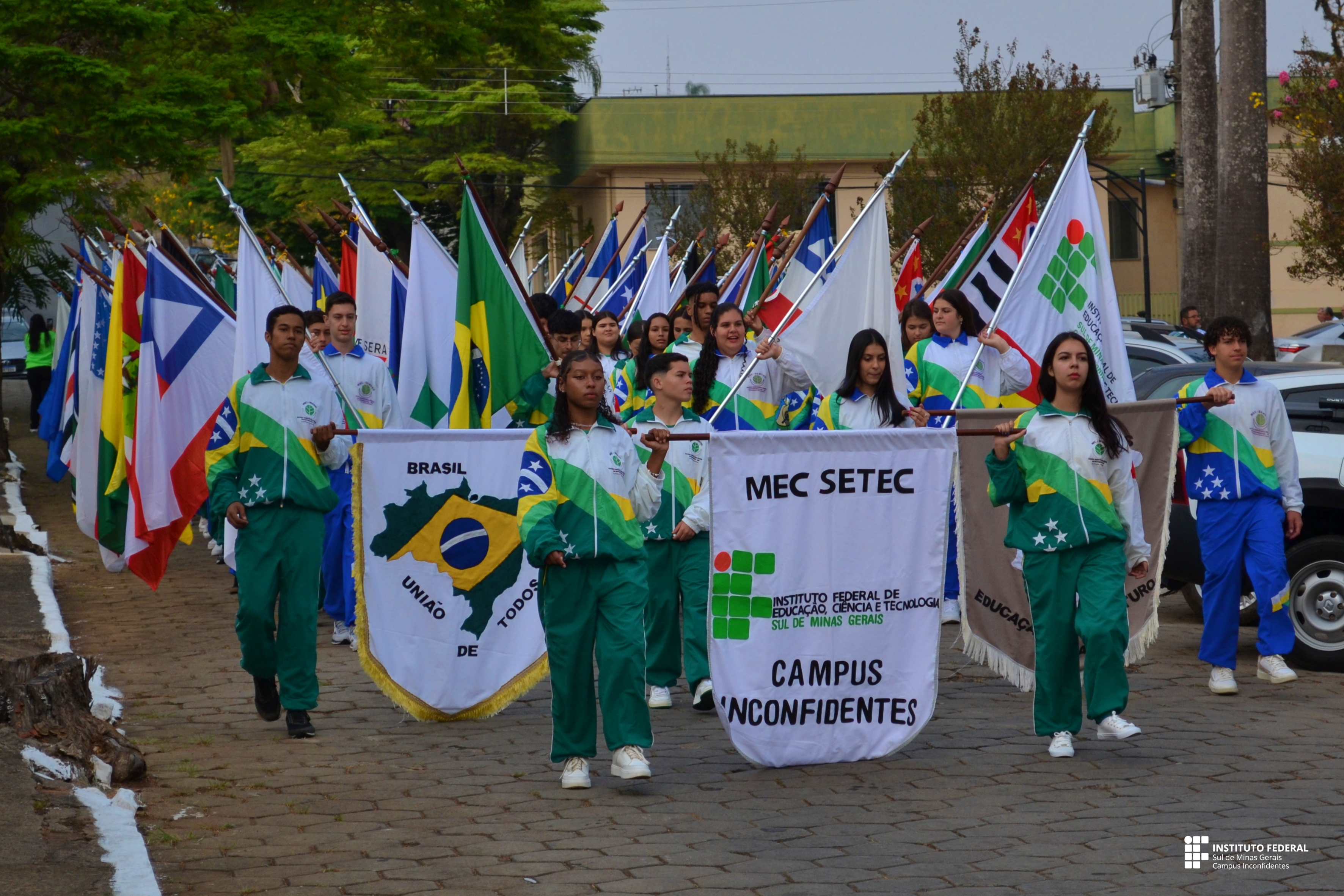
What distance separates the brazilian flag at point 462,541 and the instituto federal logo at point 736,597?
1.58 meters

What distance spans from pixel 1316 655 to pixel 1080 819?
356 centimetres

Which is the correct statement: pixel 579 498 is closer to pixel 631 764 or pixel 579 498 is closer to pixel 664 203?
pixel 631 764

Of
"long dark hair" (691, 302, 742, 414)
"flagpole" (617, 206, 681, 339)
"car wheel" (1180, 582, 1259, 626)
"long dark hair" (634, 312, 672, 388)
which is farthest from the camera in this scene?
"flagpole" (617, 206, 681, 339)

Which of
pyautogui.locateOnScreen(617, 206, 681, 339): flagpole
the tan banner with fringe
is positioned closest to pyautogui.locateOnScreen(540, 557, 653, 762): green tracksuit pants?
the tan banner with fringe

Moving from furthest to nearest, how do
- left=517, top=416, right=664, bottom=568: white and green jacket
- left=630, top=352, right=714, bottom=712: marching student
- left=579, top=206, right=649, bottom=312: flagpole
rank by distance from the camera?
left=579, top=206, right=649, bottom=312: flagpole
left=630, top=352, right=714, bottom=712: marching student
left=517, top=416, right=664, bottom=568: white and green jacket

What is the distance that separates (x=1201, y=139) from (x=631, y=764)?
601 inches

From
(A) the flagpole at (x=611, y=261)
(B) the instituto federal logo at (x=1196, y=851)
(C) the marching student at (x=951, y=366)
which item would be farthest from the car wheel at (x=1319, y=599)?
(A) the flagpole at (x=611, y=261)

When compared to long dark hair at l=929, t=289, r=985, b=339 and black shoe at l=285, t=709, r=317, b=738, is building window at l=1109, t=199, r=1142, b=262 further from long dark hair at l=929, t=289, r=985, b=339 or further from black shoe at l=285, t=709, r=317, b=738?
black shoe at l=285, t=709, r=317, b=738

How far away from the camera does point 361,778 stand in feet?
22.1

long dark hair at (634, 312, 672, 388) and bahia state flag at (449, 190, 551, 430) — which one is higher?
bahia state flag at (449, 190, 551, 430)

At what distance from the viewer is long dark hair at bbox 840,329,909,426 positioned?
8.34 m

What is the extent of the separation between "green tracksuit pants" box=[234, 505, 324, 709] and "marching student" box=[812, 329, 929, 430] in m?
2.66

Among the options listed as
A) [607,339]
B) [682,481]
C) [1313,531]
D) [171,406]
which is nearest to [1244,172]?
[607,339]

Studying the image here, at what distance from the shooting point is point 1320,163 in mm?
18312
